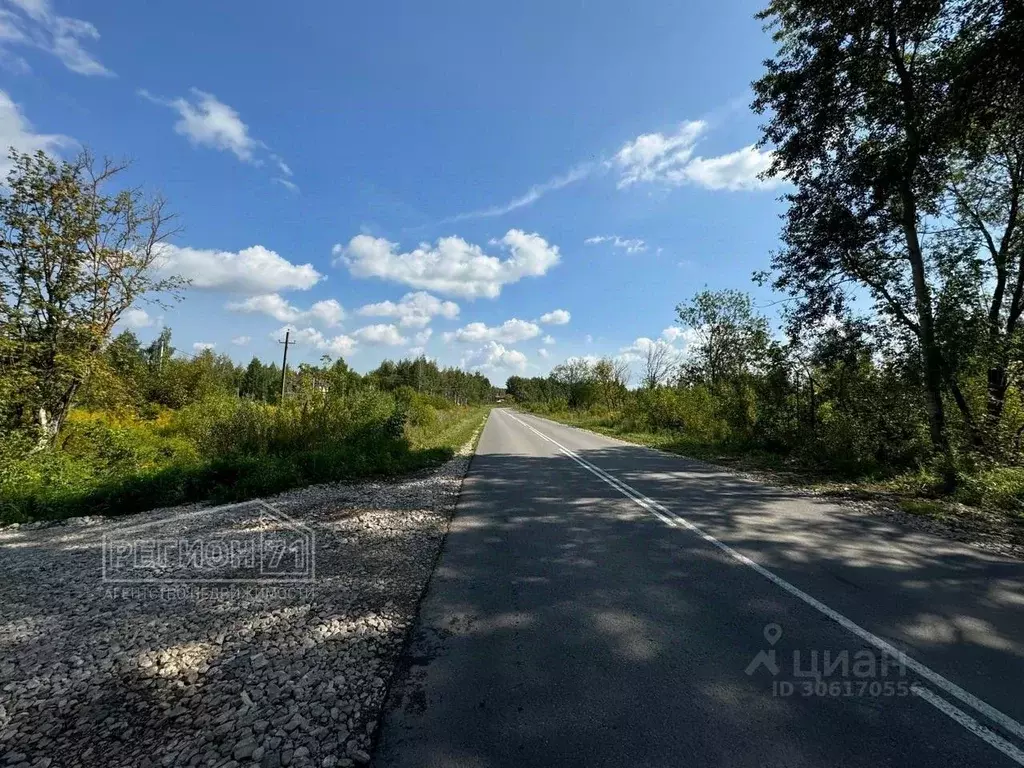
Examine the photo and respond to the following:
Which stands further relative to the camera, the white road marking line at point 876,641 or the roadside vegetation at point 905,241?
the roadside vegetation at point 905,241

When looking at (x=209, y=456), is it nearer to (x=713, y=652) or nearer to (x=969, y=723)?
(x=713, y=652)

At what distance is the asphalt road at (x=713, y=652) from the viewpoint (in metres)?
2.23

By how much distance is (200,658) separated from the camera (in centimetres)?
301

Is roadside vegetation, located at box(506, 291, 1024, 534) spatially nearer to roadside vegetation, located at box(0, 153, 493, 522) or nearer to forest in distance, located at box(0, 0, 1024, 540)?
forest in distance, located at box(0, 0, 1024, 540)

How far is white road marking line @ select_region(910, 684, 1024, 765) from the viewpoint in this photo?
213 centimetres

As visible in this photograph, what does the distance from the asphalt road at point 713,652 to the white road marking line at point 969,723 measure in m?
0.01

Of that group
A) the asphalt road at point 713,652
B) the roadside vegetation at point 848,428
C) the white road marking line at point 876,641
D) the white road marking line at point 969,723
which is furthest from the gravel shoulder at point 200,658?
the roadside vegetation at point 848,428

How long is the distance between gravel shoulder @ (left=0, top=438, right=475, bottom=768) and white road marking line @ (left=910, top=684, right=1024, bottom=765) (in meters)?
3.14

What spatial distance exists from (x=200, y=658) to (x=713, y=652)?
3.53 m

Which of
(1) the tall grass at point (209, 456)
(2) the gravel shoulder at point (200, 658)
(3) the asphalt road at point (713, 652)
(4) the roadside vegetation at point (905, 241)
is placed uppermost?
(4) the roadside vegetation at point (905, 241)

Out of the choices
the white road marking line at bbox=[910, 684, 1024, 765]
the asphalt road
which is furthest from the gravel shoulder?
the white road marking line at bbox=[910, 684, 1024, 765]

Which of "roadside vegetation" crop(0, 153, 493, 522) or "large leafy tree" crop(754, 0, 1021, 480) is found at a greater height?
"large leafy tree" crop(754, 0, 1021, 480)

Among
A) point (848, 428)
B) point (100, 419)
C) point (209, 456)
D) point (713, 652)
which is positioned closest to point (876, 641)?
point (713, 652)

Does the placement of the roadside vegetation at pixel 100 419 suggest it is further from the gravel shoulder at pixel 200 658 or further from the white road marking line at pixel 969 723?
the white road marking line at pixel 969 723
